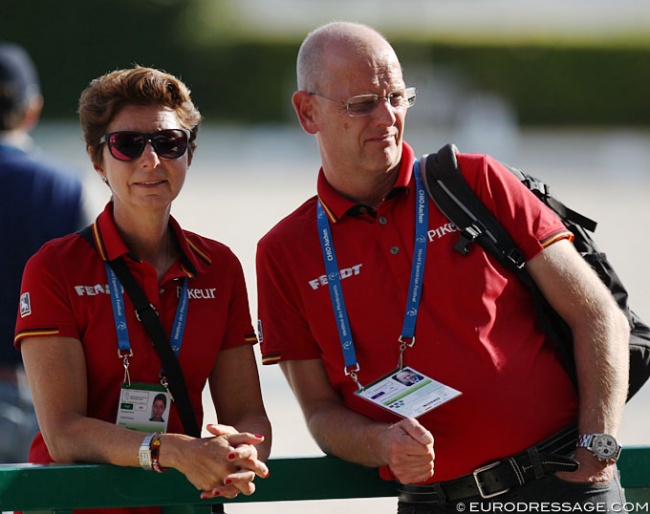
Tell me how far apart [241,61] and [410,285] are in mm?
44927

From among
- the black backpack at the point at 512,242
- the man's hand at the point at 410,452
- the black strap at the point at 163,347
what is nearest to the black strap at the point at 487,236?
the black backpack at the point at 512,242

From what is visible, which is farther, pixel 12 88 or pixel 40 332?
pixel 12 88

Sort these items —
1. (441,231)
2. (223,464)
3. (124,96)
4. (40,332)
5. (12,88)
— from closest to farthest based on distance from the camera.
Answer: (223,464) < (40,332) < (124,96) < (441,231) < (12,88)

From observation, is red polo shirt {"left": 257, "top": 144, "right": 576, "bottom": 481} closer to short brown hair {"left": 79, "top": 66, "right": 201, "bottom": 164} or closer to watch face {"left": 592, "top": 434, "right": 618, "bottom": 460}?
watch face {"left": 592, "top": 434, "right": 618, "bottom": 460}

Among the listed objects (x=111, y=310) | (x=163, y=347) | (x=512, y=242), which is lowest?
(x=163, y=347)

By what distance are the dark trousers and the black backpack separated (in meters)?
0.36

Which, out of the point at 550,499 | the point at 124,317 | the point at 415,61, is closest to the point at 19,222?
the point at 124,317

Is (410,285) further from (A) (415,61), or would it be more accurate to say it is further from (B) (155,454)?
(A) (415,61)

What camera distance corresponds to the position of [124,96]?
130 inches

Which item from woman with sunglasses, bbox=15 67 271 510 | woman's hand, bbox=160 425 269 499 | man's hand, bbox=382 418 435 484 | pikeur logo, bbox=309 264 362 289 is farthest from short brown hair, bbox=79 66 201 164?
man's hand, bbox=382 418 435 484

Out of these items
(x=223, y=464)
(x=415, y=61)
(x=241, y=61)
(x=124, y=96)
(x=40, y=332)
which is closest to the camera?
(x=223, y=464)

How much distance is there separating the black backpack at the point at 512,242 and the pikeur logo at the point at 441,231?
26 mm

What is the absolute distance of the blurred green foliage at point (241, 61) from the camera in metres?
45.2

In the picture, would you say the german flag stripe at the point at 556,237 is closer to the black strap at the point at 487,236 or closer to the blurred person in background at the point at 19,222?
the black strap at the point at 487,236
